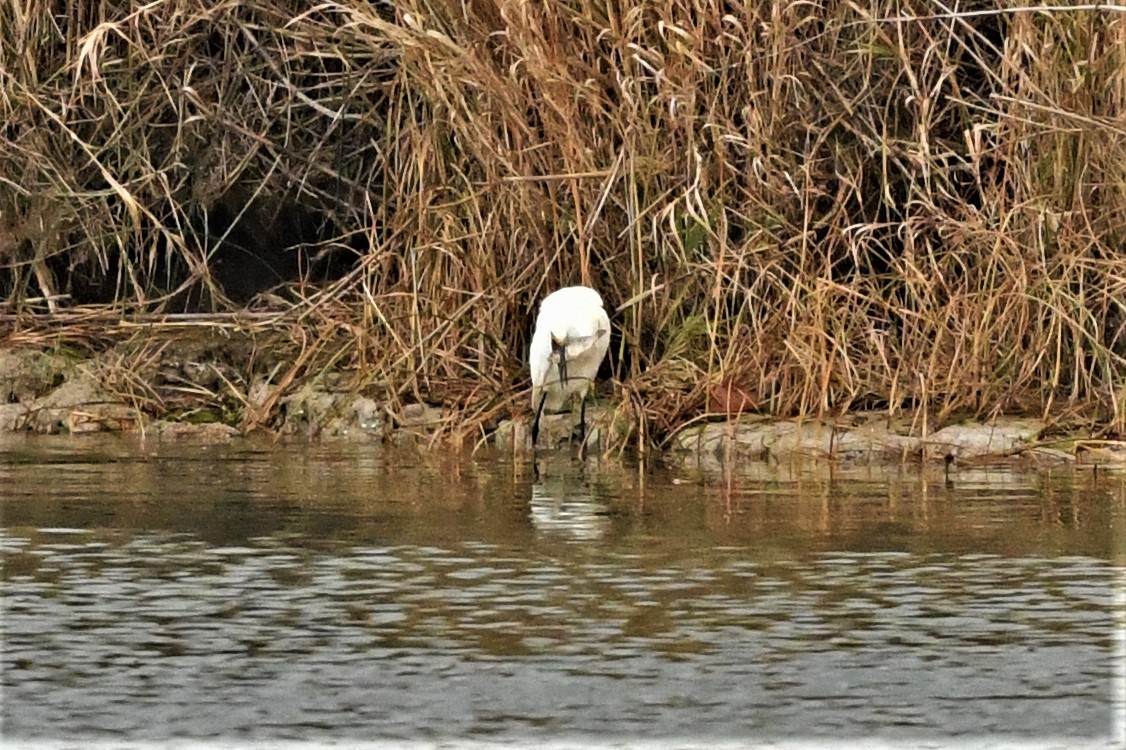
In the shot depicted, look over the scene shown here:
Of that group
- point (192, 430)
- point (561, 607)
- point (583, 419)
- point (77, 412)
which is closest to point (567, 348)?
point (583, 419)

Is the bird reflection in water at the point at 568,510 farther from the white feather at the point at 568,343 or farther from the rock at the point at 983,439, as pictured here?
the rock at the point at 983,439

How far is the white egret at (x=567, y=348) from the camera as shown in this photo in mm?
8406

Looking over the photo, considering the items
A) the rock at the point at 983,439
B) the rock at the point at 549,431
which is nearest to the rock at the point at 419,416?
the rock at the point at 549,431

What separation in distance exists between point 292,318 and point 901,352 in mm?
2667

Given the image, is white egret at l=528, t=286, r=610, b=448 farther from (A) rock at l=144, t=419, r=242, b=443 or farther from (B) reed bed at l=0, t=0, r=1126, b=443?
(A) rock at l=144, t=419, r=242, b=443

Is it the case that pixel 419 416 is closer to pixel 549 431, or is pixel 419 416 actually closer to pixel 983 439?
pixel 549 431

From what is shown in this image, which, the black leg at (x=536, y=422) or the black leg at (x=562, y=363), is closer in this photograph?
the black leg at (x=562, y=363)

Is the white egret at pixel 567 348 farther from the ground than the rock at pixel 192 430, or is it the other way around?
the white egret at pixel 567 348

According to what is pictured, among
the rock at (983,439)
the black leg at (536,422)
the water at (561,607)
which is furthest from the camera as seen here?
the black leg at (536,422)

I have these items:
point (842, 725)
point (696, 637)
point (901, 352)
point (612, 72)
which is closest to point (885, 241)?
point (901, 352)

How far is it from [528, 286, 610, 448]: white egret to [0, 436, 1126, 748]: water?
1.71 feet

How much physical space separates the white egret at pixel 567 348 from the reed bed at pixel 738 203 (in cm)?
16

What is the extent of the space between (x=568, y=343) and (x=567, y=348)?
0.14ft

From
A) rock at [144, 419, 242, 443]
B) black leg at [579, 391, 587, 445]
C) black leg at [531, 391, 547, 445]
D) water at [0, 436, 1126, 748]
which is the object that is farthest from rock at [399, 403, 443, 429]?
water at [0, 436, 1126, 748]
